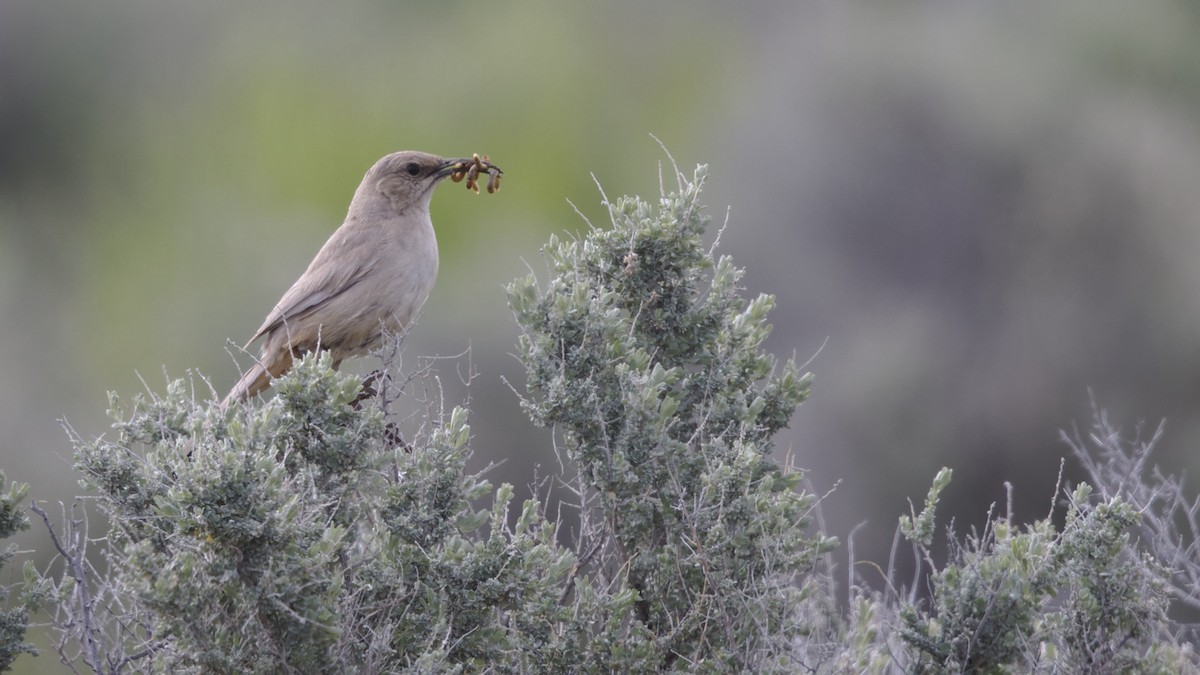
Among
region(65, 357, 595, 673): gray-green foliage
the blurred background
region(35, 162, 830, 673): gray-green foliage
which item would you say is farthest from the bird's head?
the blurred background

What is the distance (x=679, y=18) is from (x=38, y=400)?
644 inches

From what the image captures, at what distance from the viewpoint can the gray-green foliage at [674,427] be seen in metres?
5.68

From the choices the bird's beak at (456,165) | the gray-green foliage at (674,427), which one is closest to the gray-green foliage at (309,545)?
the gray-green foliage at (674,427)

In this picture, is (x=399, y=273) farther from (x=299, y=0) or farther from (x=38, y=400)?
(x=299, y=0)

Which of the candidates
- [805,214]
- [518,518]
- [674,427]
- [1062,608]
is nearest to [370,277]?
[674,427]

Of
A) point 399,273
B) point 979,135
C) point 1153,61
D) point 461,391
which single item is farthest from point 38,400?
point 1153,61

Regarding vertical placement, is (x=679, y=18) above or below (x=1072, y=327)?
above

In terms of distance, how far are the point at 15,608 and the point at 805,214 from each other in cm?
1512

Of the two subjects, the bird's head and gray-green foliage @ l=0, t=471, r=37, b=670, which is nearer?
gray-green foliage @ l=0, t=471, r=37, b=670

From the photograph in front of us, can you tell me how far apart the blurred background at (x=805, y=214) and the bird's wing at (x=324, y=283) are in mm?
2952

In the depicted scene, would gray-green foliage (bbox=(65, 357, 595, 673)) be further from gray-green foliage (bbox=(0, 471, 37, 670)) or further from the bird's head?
the bird's head

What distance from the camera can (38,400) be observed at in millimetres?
22719

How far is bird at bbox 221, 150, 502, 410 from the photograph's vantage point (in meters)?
8.11

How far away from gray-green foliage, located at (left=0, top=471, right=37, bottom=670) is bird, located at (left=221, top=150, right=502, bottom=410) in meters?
2.30
